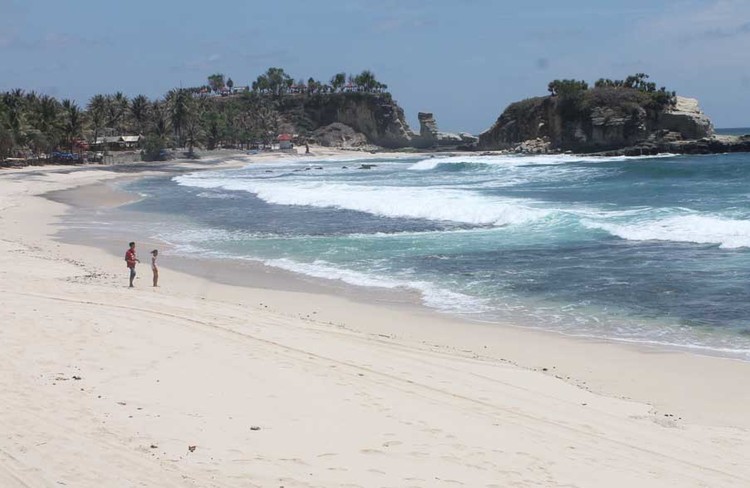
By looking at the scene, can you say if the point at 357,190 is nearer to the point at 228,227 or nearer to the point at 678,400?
the point at 228,227

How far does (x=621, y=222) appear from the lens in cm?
2550

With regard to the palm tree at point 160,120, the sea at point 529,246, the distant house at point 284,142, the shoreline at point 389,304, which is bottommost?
the shoreline at point 389,304

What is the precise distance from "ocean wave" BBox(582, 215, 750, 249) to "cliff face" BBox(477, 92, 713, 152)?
59863 millimetres

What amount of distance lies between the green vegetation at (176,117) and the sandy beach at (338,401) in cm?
5651


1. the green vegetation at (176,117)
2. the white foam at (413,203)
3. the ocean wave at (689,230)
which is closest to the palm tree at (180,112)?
the green vegetation at (176,117)

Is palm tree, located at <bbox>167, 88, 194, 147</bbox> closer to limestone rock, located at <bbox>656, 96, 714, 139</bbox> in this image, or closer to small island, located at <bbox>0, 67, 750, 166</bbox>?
small island, located at <bbox>0, 67, 750, 166</bbox>

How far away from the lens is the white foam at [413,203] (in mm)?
28203

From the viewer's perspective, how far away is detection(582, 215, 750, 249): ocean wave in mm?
21141

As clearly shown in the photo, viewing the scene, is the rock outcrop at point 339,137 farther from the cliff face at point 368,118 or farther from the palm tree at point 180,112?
the palm tree at point 180,112

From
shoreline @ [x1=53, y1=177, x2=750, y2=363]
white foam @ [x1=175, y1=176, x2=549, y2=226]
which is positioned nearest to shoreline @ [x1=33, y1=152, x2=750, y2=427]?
shoreline @ [x1=53, y1=177, x2=750, y2=363]

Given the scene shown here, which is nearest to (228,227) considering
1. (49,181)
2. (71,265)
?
(71,265)

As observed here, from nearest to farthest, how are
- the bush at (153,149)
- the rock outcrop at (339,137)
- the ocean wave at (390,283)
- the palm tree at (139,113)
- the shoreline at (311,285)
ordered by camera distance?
1. the shoreline at (311,285)
2. the ocean wave at (390,283)
3. the bush at (153,149)
4. the palm tree at (139,113)
5. the rock outcrop at (339,137)

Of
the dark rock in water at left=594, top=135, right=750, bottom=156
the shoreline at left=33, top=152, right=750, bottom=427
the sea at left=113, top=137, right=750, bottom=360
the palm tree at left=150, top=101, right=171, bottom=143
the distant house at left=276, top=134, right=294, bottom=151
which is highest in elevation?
the palm tree at left=150, top=101, right=171, bottom=143

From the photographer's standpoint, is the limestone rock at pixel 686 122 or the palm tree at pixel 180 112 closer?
the limestone rock at pixel 686 122
